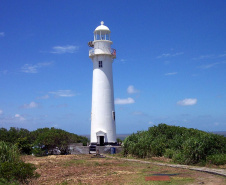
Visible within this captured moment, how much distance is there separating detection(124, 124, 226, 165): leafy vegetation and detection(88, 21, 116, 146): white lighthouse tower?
401 centimetres

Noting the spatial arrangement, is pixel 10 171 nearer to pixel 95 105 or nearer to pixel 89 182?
pixel 89 182

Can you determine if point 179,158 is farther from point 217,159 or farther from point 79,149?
point 79,149

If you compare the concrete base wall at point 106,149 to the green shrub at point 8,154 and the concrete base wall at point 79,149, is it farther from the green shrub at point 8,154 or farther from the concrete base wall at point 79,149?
the green shrub at point 8,154

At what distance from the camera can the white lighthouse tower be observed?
28562 millimetres

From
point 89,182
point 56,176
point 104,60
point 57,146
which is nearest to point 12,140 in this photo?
point 57,146

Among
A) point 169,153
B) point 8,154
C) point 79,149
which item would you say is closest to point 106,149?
point 79,149

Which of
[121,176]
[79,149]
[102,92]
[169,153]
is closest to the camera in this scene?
[121,176]

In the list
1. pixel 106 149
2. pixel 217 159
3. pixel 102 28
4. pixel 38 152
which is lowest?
pixel 217 159

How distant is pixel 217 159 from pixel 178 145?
4.49 m

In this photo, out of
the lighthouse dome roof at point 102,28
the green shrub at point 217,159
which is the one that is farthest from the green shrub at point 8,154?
the lighthouse dome roof at point 102,28

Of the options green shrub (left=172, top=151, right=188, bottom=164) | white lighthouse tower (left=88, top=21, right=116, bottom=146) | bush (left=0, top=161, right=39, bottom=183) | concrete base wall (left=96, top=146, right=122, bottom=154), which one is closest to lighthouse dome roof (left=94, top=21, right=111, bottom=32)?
white lighthouse tower (left=88, top=21, right=116, bottom=146)

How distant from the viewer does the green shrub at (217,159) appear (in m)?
16.3

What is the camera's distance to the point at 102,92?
28.9 m

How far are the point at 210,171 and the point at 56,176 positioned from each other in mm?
7281
